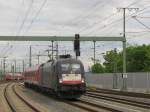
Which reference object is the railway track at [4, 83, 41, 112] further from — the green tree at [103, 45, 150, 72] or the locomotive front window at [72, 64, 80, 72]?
the green tree at [103, 45, 150, 72]

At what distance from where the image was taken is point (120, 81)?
60.2 metres

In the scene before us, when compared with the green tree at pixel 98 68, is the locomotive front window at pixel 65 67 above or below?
below

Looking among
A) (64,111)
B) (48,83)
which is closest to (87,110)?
(64,111)

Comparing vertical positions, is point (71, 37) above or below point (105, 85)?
above

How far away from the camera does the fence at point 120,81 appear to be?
5043cm

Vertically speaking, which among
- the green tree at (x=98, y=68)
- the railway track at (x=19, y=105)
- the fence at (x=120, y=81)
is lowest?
the railway track at (x=19, y=105)

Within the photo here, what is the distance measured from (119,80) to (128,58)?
45.0m

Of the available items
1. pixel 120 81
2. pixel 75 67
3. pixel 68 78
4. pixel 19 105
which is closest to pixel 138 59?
pixel 120 81

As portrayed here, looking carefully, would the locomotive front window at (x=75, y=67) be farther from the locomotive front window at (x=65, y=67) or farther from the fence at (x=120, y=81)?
the fence at (x=120, y=81)

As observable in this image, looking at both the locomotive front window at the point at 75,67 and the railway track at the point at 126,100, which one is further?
the locomotive front window at the point at 75,67

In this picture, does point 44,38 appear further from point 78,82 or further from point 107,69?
point 107,69

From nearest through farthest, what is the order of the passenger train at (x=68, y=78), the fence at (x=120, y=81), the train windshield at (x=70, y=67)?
1. the passenger train at (x=68, y=78)
2. the train windshield at (x=70, y=67)
3. the fence at (x=120, y=81)

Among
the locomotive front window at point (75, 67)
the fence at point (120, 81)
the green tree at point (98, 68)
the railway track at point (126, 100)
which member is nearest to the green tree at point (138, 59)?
the green tree at point (98, 68)

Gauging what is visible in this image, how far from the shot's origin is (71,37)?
191 ft
